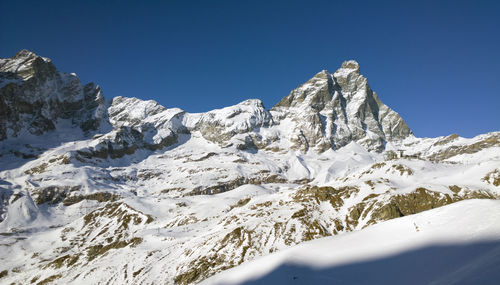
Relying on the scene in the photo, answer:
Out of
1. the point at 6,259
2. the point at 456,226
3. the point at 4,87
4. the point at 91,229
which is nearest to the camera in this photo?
the point at 456,226

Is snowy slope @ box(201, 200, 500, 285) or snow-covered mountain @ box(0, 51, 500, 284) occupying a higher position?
snow-covered mountain @ box(0, 51, 500, 284)

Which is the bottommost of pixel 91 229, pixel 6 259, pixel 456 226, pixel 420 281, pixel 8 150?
pixel 420 281

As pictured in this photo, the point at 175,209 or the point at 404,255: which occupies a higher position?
the point at 175,209

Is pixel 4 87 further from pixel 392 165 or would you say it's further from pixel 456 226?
pixel 456 226

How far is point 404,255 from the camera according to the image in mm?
13641

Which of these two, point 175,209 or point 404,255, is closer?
point 404,255

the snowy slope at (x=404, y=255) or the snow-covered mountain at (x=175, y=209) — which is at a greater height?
the snow-covered mountain at (x=175, y=209)

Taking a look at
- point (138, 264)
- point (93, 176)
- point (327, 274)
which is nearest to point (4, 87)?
point (93, 176)

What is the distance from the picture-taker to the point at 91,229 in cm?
10138

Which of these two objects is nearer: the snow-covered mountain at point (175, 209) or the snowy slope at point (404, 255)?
the snowy slope at point (404, 255)

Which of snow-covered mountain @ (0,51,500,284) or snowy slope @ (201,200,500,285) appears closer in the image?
snowy slope @ (201,200,500,285)

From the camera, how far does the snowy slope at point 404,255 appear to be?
420 inches

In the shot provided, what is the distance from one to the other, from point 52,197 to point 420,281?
165m

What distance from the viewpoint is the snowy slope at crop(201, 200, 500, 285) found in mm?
10672
